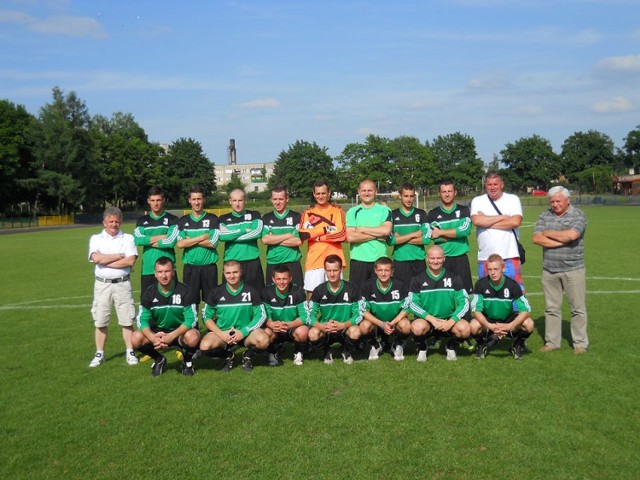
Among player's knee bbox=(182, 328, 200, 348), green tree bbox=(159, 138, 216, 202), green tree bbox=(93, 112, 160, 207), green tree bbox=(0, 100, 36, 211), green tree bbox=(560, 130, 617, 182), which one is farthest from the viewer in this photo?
green tree bbox=(560, 130, 617, 182)


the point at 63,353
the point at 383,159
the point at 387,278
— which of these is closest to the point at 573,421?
the point at 387,278

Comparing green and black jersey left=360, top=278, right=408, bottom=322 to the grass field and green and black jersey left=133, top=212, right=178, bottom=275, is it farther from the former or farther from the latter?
green and black jersey left=133, top=212, right=178, bottom=275

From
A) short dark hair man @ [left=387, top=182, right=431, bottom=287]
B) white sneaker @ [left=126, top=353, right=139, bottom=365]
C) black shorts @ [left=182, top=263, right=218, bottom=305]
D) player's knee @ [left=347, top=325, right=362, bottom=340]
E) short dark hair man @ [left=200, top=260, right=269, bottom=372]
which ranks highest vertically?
short dark hair man @ [left=387, top=182, right=431, bottom=287]

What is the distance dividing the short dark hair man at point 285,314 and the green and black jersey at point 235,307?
212 millimetres

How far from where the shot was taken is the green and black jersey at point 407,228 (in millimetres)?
7121

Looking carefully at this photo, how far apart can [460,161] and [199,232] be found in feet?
304

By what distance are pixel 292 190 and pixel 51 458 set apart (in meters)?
89.6

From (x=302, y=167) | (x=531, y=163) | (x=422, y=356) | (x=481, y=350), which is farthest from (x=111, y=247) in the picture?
(x=531, y=163)

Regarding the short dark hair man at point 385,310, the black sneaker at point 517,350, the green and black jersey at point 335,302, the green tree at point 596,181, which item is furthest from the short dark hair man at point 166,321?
the green tree at point 596,181

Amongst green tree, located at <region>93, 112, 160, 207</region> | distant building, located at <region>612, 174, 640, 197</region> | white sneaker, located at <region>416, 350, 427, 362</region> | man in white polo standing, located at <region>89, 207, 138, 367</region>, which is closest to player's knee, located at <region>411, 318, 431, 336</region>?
white sneaker, located at <region>416, 350, 427, 362</region>

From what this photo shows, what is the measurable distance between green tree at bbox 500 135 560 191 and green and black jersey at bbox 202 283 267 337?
92838mm

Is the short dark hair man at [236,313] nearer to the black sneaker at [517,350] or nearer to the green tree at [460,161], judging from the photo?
the black sneaker at [517,350]

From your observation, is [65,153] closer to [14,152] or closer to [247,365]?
[14,152]

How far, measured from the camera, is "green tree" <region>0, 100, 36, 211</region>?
184 ft
